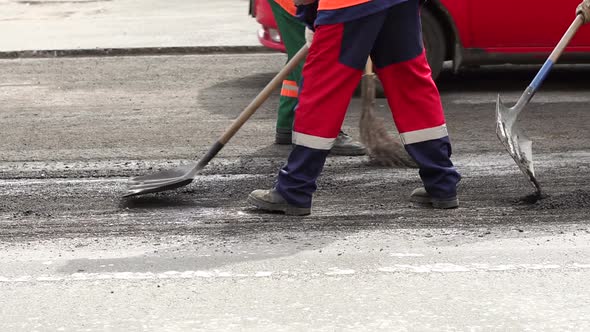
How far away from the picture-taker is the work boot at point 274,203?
5527 mm

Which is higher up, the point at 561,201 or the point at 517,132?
the point at 517,132

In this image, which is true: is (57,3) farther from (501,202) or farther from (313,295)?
(313,295)

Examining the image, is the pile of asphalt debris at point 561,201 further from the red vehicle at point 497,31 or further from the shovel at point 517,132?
the red vehicle at point 497,31

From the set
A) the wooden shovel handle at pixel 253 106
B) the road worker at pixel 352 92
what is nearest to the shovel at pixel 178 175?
the wooden shovel handle at pixel 253 106

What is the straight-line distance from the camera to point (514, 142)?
19.1 feet

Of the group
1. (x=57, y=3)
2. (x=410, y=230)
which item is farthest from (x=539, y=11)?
(x=57, y=3)

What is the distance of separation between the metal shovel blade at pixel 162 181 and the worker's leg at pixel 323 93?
1.81 ft

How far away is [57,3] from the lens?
16.3m

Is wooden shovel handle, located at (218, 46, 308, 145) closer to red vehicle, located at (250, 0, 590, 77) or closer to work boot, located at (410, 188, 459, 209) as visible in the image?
work boot, located at (410, 188, 459, 209)

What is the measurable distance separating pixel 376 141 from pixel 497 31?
8.08ft

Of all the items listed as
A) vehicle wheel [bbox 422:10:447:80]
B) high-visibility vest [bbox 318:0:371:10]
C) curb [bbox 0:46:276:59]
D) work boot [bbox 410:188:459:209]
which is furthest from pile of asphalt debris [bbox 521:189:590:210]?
curb [bbox 0:46:276:59]

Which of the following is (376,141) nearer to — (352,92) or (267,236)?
(352,92)

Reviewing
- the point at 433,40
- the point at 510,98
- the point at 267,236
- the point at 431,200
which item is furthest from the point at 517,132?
the point at 433,40

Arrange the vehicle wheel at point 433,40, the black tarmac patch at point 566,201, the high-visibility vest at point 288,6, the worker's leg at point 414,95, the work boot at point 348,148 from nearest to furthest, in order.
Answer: the worker's leg at point 414,95 → the black tarmac patch at point 566,201 → the high-visibility vest at point 288,6 → the work boot at point 348,148 → the vehicle wheel at point 433,40
